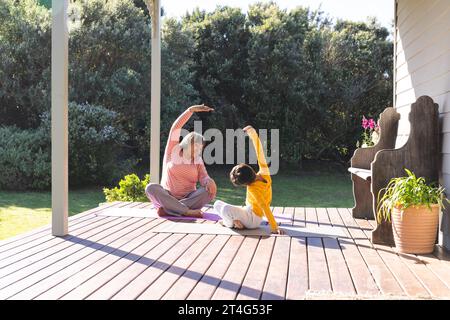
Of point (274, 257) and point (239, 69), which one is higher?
point (239, 69)

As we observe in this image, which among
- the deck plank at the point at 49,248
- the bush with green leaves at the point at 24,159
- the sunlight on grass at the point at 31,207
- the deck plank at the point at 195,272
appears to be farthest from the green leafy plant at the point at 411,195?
the bush with green leaves at the point at 24,159

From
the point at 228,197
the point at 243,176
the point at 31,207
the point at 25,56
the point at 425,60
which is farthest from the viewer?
the point at 25,56

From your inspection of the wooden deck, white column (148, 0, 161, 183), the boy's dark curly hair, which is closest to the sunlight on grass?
white column (148, 0, 161, 183)

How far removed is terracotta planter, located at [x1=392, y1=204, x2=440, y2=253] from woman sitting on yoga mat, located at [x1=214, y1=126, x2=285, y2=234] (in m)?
1.06

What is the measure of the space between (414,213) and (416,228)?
0.37 feet

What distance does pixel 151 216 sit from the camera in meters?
5.29

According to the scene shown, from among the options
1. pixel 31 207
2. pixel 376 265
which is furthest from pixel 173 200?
pixel 31 207

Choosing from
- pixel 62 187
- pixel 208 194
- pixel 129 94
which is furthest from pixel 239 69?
pixel 62 187

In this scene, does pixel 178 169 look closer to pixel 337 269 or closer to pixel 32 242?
pixel 32 242

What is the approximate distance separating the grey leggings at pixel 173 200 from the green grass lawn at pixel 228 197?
364cm

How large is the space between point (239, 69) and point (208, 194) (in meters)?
7.31

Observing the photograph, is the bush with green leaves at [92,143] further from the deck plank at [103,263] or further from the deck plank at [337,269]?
the deck plank at [337,269]

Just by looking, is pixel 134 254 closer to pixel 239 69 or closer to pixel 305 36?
pixel 239 69

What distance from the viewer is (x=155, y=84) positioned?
6297 mm
